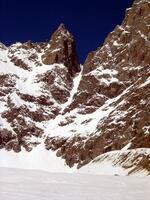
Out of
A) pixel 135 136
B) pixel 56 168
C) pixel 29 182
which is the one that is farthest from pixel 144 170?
pixel 56 168

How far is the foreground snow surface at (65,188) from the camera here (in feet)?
44.2

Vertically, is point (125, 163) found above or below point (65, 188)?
above

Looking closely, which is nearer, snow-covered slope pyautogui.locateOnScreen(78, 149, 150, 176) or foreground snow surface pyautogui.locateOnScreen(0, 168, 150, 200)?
foreground snow surface pyautogui.locateOnScreen(0, 168, 150, 200)

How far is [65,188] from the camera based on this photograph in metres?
15.1

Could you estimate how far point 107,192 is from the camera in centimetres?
1530

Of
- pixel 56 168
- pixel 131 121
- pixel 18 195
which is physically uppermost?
pixel 131 121

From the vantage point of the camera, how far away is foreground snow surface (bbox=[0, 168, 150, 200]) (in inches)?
530

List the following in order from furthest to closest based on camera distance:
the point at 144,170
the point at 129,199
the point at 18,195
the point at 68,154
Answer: the point at 68,154, the point at 144,170, the point at 129,199, the point at 18,195

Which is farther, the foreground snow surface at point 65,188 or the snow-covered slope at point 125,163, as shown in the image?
the snow-covered slope at point 125,163

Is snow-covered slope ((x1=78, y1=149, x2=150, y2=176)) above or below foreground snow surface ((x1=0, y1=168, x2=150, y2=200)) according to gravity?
above

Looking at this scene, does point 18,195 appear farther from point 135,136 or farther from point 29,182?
point 135,136

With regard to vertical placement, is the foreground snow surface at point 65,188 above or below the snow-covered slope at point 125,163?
below

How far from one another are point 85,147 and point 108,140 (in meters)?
11.3

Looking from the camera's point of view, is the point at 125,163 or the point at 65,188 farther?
the point at 125,163
